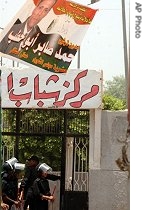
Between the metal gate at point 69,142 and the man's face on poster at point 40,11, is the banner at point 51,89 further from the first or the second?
the man's face on poster at point 40,11

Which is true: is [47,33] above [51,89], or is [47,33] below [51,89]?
above

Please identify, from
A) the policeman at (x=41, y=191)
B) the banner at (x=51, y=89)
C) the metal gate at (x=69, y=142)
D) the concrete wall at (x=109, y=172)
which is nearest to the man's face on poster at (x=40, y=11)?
Answer: the banner at (x=51, y=89)

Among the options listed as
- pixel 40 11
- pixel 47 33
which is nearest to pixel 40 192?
pixel 47 33

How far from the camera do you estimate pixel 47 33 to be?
6199 millimetres

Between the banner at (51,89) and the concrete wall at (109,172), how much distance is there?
449 mm

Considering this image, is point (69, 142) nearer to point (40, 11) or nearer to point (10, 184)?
point (10, 184)

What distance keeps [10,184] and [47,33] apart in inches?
129

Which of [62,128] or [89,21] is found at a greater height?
[89,21]

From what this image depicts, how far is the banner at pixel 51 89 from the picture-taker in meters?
8.50

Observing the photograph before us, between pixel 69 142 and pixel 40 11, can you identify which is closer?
pixel 40 11

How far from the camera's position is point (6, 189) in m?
8.48
